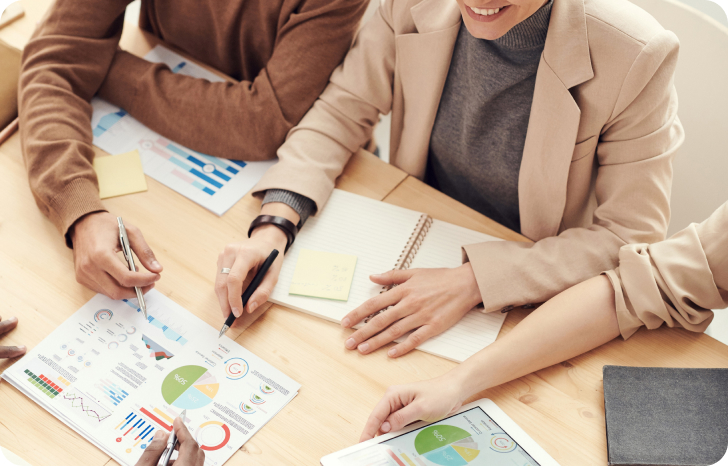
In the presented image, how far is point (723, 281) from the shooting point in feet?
2.97

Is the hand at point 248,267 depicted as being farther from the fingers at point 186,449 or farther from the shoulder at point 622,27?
the shoulder at point 622,27

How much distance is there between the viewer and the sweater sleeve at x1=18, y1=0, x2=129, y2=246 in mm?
1098

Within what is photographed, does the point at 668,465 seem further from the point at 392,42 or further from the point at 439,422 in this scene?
the point at 392,42

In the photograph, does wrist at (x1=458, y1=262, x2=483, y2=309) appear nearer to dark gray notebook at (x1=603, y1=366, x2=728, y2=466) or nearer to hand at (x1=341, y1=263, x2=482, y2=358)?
hand at (x1=341, y1=263, x2=482, y2=358)

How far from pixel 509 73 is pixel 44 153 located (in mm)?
943

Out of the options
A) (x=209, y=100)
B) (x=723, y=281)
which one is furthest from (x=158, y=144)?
(x=723, y=281)

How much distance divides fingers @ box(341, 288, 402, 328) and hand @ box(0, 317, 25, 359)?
528mm

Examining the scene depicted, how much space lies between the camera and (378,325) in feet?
3.18

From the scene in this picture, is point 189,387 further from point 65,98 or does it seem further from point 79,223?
point 65,98

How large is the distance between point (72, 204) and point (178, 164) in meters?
0.23

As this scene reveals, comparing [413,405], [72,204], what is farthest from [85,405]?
[413,405]

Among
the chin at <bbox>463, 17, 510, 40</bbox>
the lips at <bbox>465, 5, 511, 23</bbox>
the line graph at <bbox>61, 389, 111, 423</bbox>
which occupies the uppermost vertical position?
the lips at <bbox>465, 5, 511, 23</bbox>

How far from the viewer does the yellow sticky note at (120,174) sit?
1.17m

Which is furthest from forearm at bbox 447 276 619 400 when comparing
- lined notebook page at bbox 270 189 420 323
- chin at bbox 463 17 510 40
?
chin at bbox 463 17 510 40
